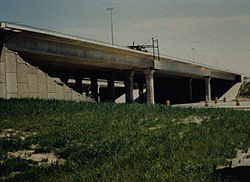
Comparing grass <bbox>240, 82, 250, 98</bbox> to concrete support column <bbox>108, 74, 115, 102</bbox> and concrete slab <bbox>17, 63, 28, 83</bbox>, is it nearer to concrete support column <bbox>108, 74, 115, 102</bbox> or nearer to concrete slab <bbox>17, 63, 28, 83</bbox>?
concrete support column <bbox>108, 74, 115, 102</bbox>

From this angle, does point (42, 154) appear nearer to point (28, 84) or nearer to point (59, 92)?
point (28, 84)

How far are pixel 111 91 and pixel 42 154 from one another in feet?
168

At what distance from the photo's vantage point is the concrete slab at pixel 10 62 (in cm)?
2330

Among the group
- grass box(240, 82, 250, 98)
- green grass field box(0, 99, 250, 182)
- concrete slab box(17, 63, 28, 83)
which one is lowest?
green grass field box(0, 99, 250, 182)

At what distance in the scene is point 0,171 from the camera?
22.9ft

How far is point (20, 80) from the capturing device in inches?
936

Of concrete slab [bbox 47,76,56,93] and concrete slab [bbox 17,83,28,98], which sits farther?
concrete slab [bbox 47,76,56,93]

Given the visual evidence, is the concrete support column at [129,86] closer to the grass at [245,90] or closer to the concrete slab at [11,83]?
the concrete slab at [11,83]

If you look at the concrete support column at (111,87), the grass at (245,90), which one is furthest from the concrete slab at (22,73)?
the grass at (245,90)

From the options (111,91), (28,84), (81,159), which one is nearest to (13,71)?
(28,84)

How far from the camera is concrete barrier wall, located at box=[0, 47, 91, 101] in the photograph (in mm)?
23094

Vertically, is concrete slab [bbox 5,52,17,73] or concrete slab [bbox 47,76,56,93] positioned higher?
concrete slab [bbox 5,52,17,73]

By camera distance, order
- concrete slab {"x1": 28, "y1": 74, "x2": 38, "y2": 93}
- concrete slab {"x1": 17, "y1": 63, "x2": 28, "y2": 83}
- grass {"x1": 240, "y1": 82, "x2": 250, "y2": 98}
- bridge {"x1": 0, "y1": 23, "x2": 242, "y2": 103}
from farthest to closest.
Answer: grass {"x1": 240, "y1": 82, "x2": 250, "y2": 98} → concrete slab {"x1": 28, "y1": 74, "x2": 38, "y2": 93} → concrete slab {"x1": 17, "y1": 63, "x2": 28, "y2": 83} → bridge {"x1": 0, "y1": 23, "x2": 242, "y2": 103}

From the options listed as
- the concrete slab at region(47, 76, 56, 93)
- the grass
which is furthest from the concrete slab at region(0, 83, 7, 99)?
the grass
